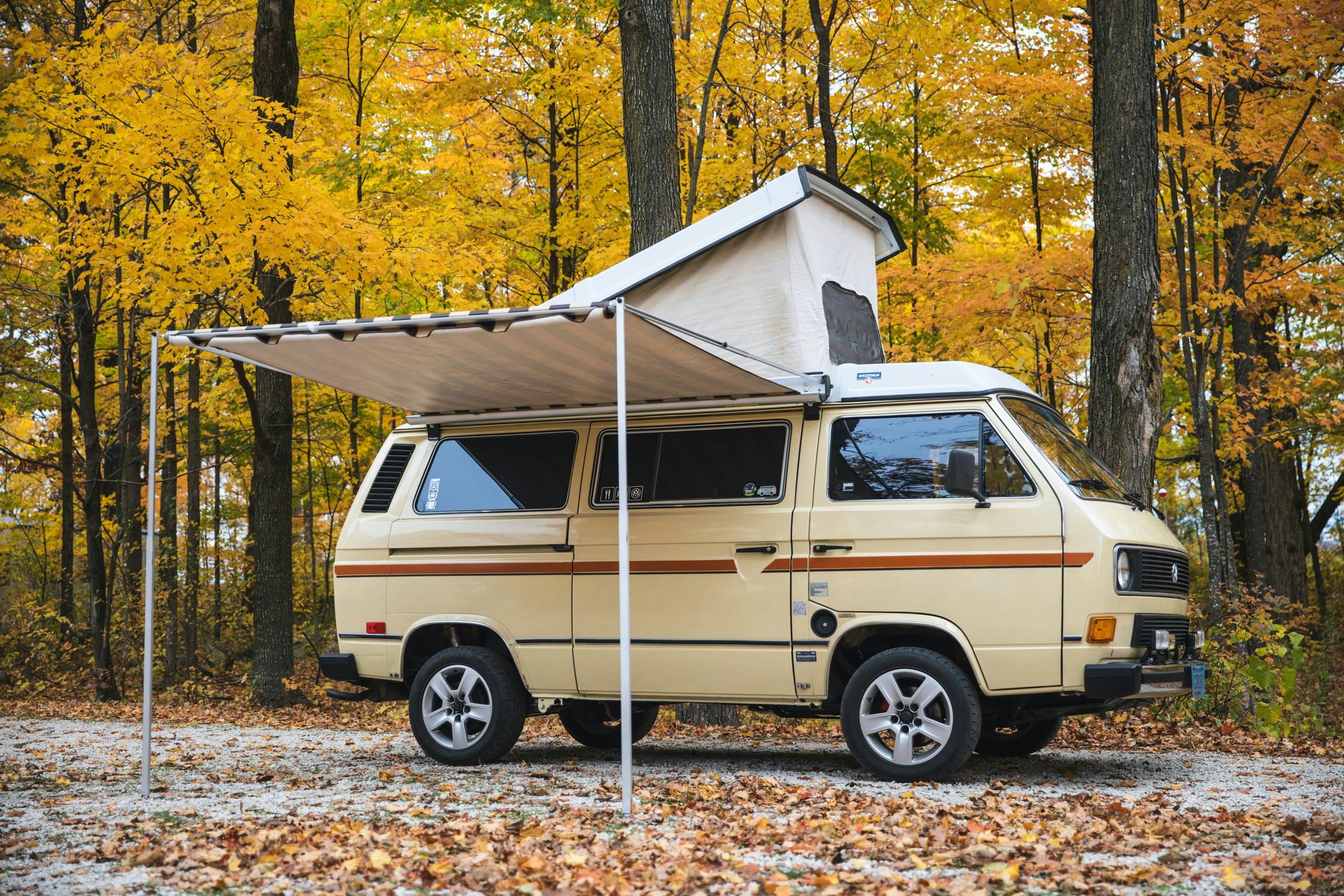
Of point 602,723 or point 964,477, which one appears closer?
point 964,477

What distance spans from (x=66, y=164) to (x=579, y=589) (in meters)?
8.54

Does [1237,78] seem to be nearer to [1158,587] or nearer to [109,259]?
[1158,587]

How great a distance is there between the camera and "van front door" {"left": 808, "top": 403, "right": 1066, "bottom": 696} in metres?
6.73

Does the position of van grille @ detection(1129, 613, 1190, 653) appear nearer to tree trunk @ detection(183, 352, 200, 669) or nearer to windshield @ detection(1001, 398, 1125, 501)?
windshield @ detection(1001, 398, 1125, 501)

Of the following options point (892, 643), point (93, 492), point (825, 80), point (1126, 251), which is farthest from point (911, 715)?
point (93, 492)

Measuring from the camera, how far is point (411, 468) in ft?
28.2

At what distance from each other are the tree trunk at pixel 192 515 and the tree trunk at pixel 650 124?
9704 mm

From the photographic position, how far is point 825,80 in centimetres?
1481

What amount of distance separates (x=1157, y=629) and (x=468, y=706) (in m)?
4.43

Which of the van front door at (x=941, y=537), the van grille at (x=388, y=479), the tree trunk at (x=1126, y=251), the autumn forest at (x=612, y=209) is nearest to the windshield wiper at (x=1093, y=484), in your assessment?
the van front door at (x=941, y=537)

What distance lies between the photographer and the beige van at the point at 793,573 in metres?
6.78

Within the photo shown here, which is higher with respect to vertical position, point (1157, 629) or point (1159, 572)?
point (1159, 572)

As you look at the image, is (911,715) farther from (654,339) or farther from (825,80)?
(825,80)

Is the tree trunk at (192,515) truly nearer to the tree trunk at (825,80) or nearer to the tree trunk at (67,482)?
the tree trunk at (67,482)
